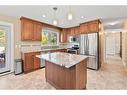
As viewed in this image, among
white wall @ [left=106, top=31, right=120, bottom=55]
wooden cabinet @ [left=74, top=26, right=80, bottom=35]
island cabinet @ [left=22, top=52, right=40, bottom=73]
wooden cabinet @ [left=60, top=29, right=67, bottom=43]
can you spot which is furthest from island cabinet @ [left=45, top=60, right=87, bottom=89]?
white wall @ [left=106, top=31, right=120, bottom=55]

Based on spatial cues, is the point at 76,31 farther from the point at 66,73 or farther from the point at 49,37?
the point at 66,73

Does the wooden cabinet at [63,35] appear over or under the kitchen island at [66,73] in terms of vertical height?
over

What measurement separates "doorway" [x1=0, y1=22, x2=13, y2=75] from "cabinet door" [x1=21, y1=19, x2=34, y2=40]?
50 centimetres

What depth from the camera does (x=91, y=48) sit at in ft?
16.7

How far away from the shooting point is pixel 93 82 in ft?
11.4

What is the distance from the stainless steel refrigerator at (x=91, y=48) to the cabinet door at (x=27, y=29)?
2447mm

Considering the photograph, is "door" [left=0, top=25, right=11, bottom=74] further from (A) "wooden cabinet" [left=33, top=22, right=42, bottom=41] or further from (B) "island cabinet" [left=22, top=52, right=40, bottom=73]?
(A) "wooden cabinet" [left=33, top=22, right=42, bottom=41]

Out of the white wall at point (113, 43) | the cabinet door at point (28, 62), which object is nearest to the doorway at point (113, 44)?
the white wall at point (113, 43)

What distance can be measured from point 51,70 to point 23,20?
2.66 m

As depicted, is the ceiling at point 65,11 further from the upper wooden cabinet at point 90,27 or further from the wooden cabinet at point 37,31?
the wooden cabinet at point 37,31

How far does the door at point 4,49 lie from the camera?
4.29 meters

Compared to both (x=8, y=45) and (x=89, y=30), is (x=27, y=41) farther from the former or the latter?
(x=89, y=30)

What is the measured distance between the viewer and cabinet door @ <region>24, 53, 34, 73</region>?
14.7ft
